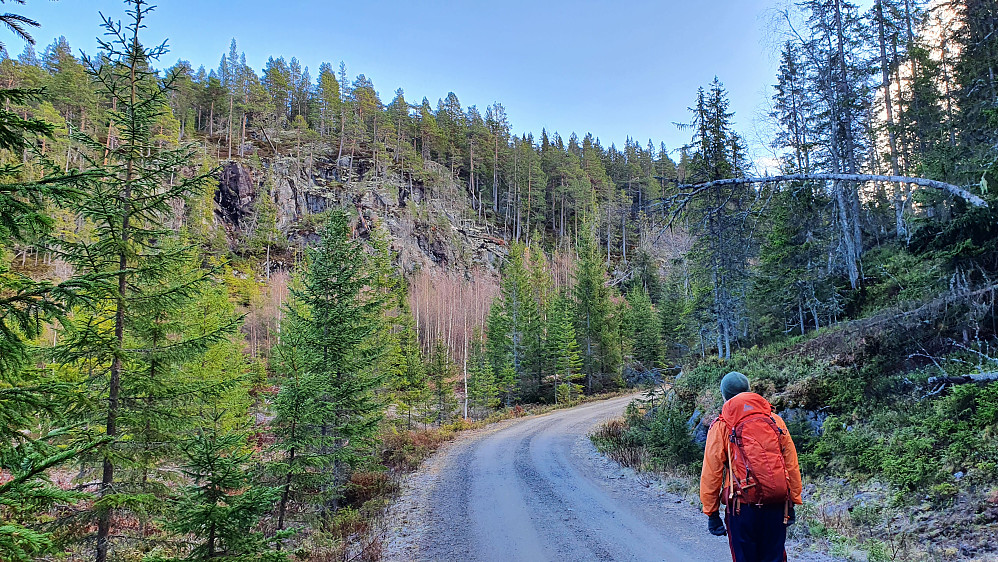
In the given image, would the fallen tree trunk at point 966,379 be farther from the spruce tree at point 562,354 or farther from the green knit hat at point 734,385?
the spruce tree at point 562,354

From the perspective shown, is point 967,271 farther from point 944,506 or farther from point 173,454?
point 173,454

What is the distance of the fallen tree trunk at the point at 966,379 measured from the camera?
6825mm

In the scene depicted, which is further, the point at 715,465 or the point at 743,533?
the point at 715,465

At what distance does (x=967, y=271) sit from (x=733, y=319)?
11601 millimetres

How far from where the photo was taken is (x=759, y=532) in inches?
153

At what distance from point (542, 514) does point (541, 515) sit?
0.06 meters

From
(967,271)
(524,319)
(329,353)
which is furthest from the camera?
(524,319)

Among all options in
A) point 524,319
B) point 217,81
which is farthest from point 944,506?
point 217,81

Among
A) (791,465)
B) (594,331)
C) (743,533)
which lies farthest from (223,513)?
(594,331)

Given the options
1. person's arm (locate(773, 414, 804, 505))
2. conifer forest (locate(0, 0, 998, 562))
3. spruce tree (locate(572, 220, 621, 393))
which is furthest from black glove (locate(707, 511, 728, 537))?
spruce tree (locate(572, 220, 621, 393))

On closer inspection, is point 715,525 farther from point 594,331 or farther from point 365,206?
point 365,206

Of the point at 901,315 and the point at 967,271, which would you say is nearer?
the point at 967,271

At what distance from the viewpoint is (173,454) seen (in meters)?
6.20

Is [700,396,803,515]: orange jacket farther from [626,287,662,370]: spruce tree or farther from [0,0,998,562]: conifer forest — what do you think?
[626,287,662,370]: spruce tree
